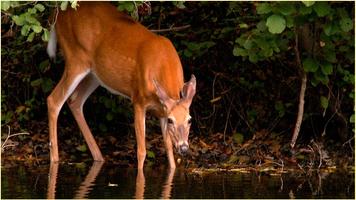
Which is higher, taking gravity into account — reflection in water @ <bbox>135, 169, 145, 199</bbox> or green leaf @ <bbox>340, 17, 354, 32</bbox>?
green leaf @ <bbox>340, 17, 354, 32</bbox>

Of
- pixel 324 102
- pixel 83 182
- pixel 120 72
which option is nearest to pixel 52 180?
pixel 83 182

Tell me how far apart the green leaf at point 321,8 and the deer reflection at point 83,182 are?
2.50 meters

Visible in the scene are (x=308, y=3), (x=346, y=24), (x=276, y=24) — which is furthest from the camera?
(x=346, y=24)

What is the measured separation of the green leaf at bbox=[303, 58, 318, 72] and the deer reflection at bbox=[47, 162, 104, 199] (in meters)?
2.28

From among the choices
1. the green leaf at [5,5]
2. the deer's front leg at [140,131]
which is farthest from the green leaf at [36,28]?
the deer's front leg at [140,131]

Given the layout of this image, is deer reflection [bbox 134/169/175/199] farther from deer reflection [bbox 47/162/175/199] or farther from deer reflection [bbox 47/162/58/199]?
deer reflection [bbox 47/162/58/199]

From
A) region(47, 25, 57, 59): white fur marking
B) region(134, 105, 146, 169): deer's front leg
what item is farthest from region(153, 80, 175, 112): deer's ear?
region(47, 25, 57, 59): white fur marking

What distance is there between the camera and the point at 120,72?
35.7 feet

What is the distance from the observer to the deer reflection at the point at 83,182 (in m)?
8.41

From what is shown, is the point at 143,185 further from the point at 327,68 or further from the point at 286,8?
the point at 327,68

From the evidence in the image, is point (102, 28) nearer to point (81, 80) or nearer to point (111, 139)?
point (81, 80)

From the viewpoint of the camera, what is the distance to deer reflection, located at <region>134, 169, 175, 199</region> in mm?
8403

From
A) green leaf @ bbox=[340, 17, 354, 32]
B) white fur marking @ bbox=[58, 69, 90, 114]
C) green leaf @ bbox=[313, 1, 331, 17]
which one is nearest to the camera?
green leaf @ bbox=[313, 1, 331, 17]

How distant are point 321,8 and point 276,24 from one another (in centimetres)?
44
